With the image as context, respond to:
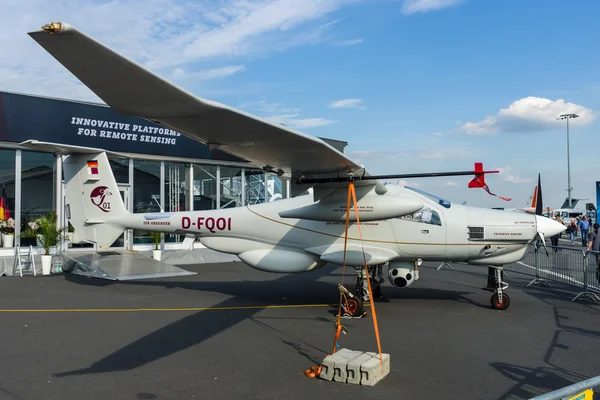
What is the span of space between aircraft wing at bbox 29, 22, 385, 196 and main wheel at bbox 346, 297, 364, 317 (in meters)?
2.67

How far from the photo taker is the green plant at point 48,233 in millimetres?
14258

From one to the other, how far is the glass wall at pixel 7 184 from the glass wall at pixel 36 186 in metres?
0.29

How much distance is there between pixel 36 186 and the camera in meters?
15.8

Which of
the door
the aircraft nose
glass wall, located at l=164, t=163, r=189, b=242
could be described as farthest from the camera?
glass wall, located at l=164, t=163, r=189, b=242

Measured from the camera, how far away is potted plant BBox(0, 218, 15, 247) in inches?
579

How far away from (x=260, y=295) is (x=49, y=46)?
7877mm

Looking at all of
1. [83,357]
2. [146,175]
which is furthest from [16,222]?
[83,357]

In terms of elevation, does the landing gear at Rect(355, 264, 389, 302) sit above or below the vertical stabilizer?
below

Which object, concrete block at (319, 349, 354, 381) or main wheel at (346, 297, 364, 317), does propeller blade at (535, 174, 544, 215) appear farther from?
concrete block at (319, 349, 354, 381)

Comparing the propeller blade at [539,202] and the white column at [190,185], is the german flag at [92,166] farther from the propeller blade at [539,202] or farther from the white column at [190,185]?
the propeller blade at [539,202]

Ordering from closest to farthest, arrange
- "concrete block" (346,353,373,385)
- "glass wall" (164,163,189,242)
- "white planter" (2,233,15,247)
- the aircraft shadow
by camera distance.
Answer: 1. "concrete block" (346,353,373,385)
2. the aircraft shadow
3. "white planter" (2,233,15,247)
4. "glass wall" (164,163,189,242)

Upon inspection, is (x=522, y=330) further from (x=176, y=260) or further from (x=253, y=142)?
(x=176, y=260)

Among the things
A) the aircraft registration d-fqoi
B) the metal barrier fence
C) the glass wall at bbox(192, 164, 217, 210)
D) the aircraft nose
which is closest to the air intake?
the aircraft registration d-fqoi

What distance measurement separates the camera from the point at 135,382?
5.05 meters
